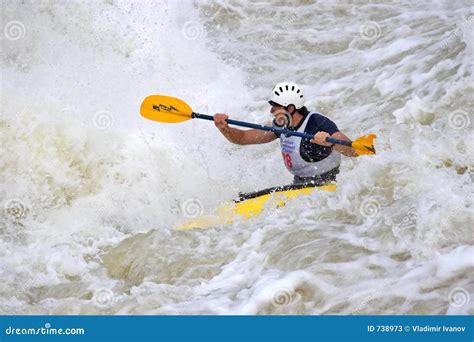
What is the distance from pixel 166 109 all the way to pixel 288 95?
1087 mm

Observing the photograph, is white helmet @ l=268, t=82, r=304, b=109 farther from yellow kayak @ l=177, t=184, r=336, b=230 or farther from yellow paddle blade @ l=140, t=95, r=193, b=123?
yellow paddle blade @ l=140, t=95, r=193, b=123

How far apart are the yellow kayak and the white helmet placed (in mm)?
532

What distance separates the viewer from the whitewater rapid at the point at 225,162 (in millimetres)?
3770

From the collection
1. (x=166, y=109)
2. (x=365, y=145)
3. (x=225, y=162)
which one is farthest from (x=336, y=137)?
(x=225, y=162)

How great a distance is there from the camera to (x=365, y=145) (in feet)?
14.8

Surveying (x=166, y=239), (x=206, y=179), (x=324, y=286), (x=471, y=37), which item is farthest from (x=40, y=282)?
(x=471, y=37)

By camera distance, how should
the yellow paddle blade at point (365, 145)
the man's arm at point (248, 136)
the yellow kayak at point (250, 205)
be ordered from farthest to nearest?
the man's arm at point (248, 136)
the yellow kayak at point (250, 205)
the yellow paddle blade at point (365, 145)

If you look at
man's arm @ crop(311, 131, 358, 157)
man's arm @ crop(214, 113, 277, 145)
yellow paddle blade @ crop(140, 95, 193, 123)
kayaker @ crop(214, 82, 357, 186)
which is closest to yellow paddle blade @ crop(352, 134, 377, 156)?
man's arm @ crop(311, 131, 358, 157)

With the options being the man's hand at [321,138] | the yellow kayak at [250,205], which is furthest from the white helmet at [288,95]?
the yellow kayak at [250,205]

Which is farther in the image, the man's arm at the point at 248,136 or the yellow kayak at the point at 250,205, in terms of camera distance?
the man's arm at the point at 248,136

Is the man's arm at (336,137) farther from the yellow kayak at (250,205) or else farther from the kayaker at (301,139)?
the yellow kayak at (250,205)

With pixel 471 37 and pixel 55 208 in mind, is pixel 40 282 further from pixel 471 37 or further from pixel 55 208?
pixel 471 37

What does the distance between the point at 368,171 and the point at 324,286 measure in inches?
48.2

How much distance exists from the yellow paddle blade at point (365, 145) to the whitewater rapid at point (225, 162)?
0.19 meters
